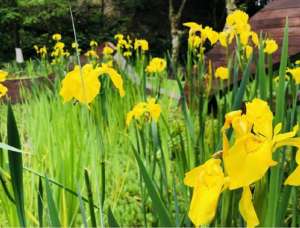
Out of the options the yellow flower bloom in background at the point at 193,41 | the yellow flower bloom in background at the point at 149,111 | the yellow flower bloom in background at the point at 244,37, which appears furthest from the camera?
the yellow flower bloom in background at the point at 193,41

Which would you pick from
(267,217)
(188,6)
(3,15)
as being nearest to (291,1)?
(267,217)

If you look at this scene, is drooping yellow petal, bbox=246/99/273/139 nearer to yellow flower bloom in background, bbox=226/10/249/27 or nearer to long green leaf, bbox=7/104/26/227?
long green leaf, bbox=7/104/26/227

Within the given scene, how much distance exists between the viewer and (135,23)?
11555 mm

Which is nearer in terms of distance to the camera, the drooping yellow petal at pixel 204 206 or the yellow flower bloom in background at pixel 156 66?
the drooping yellow petal at pixel 204 206

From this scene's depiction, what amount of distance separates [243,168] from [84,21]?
449 inches

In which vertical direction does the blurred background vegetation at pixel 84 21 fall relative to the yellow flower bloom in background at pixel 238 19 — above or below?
below

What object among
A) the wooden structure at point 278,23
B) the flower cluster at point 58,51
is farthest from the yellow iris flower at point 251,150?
the flower cluster at point 58,51

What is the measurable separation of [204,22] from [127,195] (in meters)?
11.4

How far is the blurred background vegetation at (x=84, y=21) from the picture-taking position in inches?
421

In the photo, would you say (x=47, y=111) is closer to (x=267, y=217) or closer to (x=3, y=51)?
(x=267, y=217)

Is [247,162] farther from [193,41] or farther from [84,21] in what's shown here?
[84,21]

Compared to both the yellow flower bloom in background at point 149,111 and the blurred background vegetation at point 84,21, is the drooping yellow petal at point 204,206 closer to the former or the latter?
the yellow flower bloom in background at point 149,111

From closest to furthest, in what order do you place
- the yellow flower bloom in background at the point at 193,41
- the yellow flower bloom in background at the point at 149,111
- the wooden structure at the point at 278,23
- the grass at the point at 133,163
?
the grass at the point at 133,163
the yellow flower bloom in background at the point at 149,111
the yellow flower bloom in background at the point at 193,41
the wooden structure at the point at 278,23

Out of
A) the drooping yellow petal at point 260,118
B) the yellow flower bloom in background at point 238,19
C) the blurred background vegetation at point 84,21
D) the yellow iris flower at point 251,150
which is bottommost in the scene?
the blurred background vegetation at point 84,21
